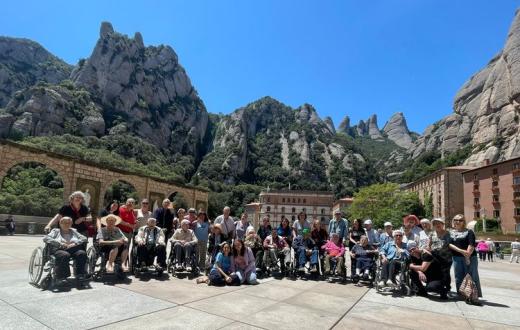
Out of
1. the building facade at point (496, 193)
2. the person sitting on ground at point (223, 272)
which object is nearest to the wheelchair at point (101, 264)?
the person sitting on ground at point (223, 272)

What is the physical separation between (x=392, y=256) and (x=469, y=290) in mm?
1308

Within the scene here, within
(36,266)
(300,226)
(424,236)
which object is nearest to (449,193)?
(300,226)

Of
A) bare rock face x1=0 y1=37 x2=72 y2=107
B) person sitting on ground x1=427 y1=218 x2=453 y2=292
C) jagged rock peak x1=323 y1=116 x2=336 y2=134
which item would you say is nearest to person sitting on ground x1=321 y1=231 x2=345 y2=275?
person sitting on ground x1=427 y1=218 x2=453 y2=292

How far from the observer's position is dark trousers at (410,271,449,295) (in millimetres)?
5551

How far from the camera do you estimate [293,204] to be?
84938 mm

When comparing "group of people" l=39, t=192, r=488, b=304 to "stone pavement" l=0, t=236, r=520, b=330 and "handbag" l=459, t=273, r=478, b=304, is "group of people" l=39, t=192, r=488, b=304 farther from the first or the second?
"stone pavement" l=0, t=236, r=520, b=330

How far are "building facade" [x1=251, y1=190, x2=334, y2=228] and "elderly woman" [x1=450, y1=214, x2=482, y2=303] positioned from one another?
78.3m

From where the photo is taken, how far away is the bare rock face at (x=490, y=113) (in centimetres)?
6575

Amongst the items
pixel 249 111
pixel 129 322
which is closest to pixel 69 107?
pixel 249 111

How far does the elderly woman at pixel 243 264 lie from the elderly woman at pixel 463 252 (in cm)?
374

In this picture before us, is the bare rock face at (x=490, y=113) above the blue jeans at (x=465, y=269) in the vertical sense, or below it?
above

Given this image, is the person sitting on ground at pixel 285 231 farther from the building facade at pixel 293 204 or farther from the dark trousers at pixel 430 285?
the building facade at pixel 293 204

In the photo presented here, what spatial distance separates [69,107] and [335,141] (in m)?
91.4

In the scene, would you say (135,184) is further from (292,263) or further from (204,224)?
(292,263)
